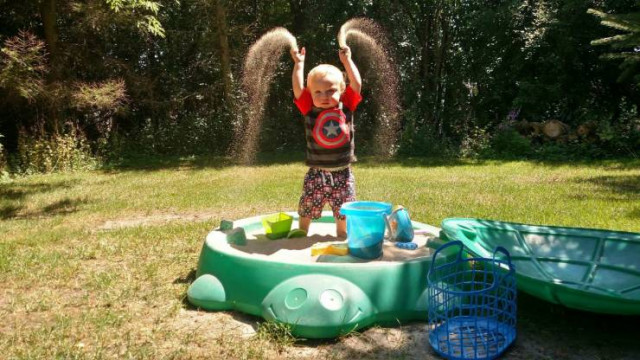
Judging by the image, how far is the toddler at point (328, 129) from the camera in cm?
344

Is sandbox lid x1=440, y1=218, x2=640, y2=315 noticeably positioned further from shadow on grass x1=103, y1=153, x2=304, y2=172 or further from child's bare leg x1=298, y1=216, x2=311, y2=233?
shadow on grass x1=103, y1=153, x2=304, y2=172

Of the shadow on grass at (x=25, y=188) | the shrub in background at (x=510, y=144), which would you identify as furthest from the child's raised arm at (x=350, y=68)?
the shrub in background at (x=510, y=144)

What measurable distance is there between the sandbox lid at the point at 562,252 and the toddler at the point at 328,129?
2.52 feet

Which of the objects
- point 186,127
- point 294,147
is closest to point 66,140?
point 186,127

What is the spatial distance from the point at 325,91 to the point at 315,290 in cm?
135

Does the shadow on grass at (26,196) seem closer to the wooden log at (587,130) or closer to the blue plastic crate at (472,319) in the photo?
the blue plastic crate at (472,319)

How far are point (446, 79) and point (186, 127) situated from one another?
5784mm

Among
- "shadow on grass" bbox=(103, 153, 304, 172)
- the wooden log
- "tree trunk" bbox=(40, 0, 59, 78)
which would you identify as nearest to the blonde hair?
"shadow on grass" bbox=(103, 153, 304, 172)

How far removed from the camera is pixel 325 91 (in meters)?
3.42

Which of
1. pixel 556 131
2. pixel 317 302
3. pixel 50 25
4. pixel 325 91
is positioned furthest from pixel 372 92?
pixel 317 302

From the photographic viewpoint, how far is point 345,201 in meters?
3.57

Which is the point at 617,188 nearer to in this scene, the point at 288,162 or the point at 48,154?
the point at 288,162

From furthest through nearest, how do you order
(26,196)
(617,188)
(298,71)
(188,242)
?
(26,196) < (617,188) < (188,242) < (298,71)

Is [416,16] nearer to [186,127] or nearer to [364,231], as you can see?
[186,127]
